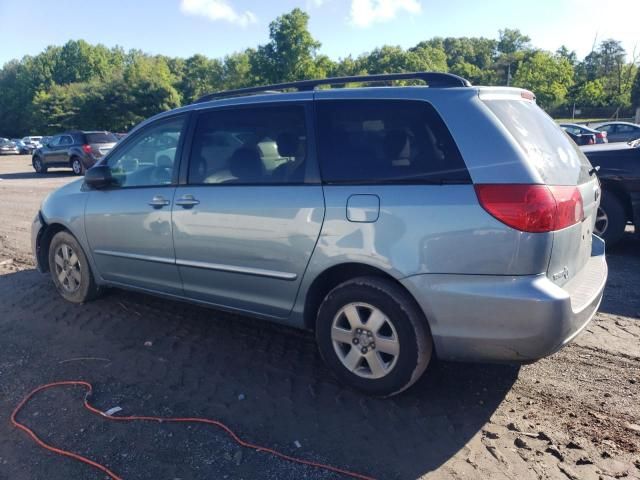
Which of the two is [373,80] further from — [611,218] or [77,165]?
[77,165]

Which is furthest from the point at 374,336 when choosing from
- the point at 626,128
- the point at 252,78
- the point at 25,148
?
the point at 252,78

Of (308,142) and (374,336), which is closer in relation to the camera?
(374,336)

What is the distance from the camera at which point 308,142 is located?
11.4 feet

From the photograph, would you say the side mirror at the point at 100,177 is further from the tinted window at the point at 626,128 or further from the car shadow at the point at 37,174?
the tinted window at the point at 626,128

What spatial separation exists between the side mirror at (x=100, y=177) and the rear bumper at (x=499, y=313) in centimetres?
284

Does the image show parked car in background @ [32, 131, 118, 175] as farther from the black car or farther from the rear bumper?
the rear bumper

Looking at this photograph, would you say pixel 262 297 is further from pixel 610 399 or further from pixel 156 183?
pixel 610 399

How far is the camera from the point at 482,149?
288 centimetres

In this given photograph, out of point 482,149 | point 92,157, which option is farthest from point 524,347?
point 92,157

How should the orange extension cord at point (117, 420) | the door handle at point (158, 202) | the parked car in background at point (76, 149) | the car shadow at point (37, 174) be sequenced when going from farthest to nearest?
the car shadow at point (37, 174)
the parked car in background at point (76, 149)
the door handle at point (158, 202)
the orange extension cord at point (117, 420)

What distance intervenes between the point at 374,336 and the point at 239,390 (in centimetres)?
96

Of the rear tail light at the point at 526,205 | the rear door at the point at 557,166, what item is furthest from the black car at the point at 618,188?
the rear tail light at the point at 526,205

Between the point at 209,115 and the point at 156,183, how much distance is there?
28.1 inches

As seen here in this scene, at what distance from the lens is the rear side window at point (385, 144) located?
3.00 meters
